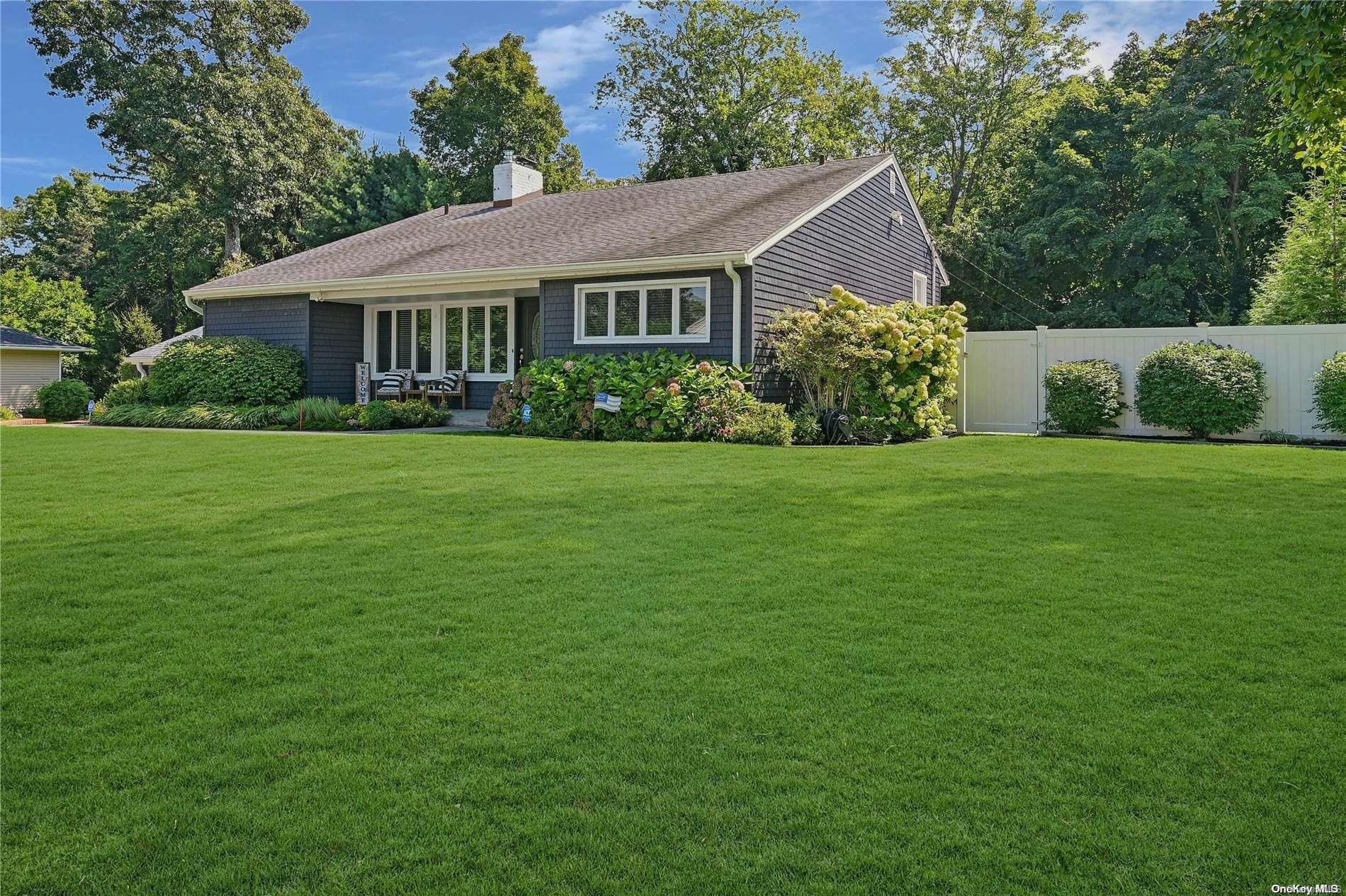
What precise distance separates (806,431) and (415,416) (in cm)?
712

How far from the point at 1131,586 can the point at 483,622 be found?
122 inches

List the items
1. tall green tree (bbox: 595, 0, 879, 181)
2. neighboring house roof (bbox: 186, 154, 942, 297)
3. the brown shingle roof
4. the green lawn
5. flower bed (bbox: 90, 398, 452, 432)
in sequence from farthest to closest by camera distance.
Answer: tall green tree (bbox: 595, 0, 879, 181) → flower bed (bbox: 90, 398, 452, 432) → the brown shingle roof → neighboring house roof (bbox: 186, 154, 942, 297) → the green lawn

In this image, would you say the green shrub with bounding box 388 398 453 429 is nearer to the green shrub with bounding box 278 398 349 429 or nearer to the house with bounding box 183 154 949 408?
the green shrub with bounding box 278 398 349 429

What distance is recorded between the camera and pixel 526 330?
17.6m

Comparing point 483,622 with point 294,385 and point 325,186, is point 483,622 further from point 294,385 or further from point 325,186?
point 325,186

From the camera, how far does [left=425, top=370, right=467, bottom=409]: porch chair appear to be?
17.8 m

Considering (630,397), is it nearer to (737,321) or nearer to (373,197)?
(737,321)

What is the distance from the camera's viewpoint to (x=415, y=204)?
3148 cm

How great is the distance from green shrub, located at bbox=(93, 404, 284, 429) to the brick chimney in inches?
306

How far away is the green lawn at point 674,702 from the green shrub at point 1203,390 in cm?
784

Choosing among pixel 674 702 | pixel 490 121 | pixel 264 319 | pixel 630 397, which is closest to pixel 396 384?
pixel 264 319

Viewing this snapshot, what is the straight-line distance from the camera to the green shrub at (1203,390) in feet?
43.3

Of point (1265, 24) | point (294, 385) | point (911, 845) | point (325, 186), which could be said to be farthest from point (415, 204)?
point (911, 845)

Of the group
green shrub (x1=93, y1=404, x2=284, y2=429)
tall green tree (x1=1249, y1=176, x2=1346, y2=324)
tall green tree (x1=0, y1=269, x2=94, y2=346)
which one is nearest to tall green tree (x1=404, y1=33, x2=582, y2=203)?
tall green tree (x1=0, y1=269, x2=94, y2=346)
